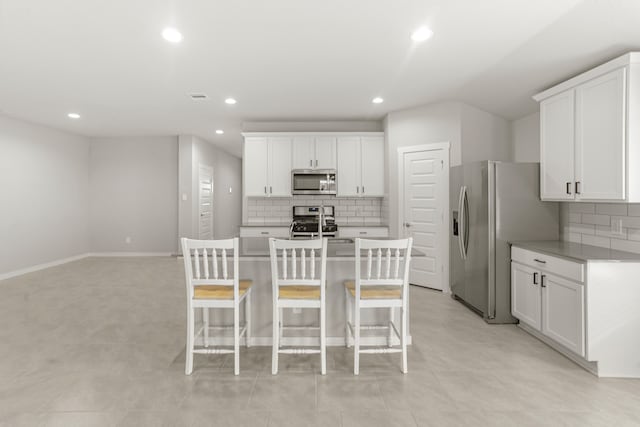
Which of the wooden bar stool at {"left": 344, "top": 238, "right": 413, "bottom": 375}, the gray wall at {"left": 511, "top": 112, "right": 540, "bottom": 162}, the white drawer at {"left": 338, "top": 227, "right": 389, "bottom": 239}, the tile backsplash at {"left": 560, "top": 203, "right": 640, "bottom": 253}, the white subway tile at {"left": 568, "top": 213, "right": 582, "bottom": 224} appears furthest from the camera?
the white drawer at {"left": 338, "top": 227, "right": 389, "bottom": 239}

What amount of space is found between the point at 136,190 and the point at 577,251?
25.7 ft

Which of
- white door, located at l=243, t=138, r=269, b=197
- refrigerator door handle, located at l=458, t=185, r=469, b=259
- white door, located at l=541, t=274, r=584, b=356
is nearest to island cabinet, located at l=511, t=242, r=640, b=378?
white door, located at l=541, t=274, r=584, b=356

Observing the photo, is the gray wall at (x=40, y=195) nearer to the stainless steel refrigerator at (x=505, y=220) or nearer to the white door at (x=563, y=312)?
the stainless steel refrigerator at (x=505, y=220)

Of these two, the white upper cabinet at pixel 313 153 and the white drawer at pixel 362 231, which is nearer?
the white drawer at pixel 362 231

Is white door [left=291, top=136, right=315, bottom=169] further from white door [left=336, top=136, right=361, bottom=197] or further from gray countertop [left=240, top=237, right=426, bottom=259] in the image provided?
gray countertop [left=240, top=237, right=426, bottom=259]

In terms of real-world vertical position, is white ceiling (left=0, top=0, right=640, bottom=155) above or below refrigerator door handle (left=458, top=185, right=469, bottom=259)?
above

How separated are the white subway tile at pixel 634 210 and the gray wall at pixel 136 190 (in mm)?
7413

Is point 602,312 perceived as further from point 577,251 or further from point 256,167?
point 256,167

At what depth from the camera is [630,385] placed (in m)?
2.40

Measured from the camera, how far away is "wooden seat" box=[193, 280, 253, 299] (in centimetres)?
257

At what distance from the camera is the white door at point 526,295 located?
3.12m

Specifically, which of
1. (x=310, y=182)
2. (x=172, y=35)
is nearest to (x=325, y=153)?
(x=310, y=182)

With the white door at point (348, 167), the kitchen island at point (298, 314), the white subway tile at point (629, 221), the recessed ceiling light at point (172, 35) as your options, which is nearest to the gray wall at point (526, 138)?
the white subway tile at point (629, 221)

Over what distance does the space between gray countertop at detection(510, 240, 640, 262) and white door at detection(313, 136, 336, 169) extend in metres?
3.02
